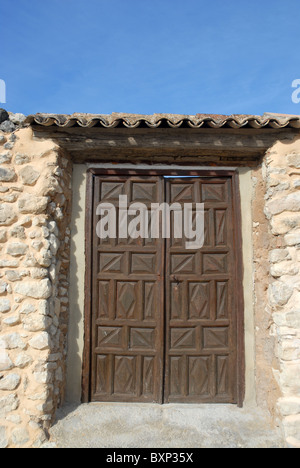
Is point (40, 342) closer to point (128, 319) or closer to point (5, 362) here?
point (5, 362)

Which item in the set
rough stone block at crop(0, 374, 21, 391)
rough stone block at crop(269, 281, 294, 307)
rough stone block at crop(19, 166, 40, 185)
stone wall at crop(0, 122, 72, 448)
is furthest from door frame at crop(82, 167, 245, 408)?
rough stone block at crop(0, 374, 21, 391)

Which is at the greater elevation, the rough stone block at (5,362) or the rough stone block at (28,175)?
the rough stone block at (28,175)

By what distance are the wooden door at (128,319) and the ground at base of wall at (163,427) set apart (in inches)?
7.7

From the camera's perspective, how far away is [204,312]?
11.4ft

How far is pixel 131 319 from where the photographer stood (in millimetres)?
3475

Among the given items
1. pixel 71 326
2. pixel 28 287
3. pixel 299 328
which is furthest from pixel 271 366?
pixel 28 287

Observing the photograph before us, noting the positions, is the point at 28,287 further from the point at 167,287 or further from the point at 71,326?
the point at 167,287

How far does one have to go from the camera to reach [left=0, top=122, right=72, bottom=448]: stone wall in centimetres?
287

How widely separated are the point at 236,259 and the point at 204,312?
0.67m

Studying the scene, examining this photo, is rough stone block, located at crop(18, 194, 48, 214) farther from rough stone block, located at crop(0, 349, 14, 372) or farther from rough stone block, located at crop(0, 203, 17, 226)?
rough stone block, located at crop(0, 349, 14, 372)

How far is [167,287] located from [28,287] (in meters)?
1.40

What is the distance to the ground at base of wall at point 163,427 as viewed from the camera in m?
2.76

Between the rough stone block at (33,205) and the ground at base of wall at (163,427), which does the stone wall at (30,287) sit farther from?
the ground at base of wall at (163,427)

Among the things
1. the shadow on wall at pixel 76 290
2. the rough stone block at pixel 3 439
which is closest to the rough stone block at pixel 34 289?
the shadow on wall at pixel 76 290
